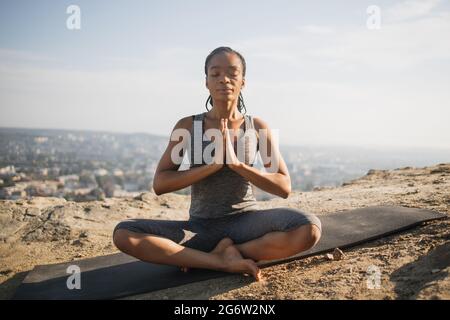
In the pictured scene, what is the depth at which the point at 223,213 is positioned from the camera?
3.37 meters

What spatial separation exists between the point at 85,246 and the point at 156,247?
2373mm

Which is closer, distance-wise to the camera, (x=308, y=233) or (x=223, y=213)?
(x=308, y=233)

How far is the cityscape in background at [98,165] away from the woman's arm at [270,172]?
15 cm

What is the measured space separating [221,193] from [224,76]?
107 cm

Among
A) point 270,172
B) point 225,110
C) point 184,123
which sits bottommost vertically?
point 270,172

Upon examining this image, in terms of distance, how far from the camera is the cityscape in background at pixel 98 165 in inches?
1015

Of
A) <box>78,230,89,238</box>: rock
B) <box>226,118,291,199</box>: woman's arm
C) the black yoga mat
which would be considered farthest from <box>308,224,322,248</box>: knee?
<box>78,230,89,238</box>: rock

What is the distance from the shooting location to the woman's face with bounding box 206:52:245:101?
3.43 metres

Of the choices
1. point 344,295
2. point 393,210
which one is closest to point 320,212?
point 393,210

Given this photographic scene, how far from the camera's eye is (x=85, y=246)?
505 cm

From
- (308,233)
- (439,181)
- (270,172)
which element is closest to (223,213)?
(270,172)

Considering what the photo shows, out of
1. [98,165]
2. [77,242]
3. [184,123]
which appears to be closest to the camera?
[184,123]

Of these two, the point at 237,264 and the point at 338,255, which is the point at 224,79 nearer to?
the point at 237,264

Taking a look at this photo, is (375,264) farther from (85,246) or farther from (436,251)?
(85,246)
